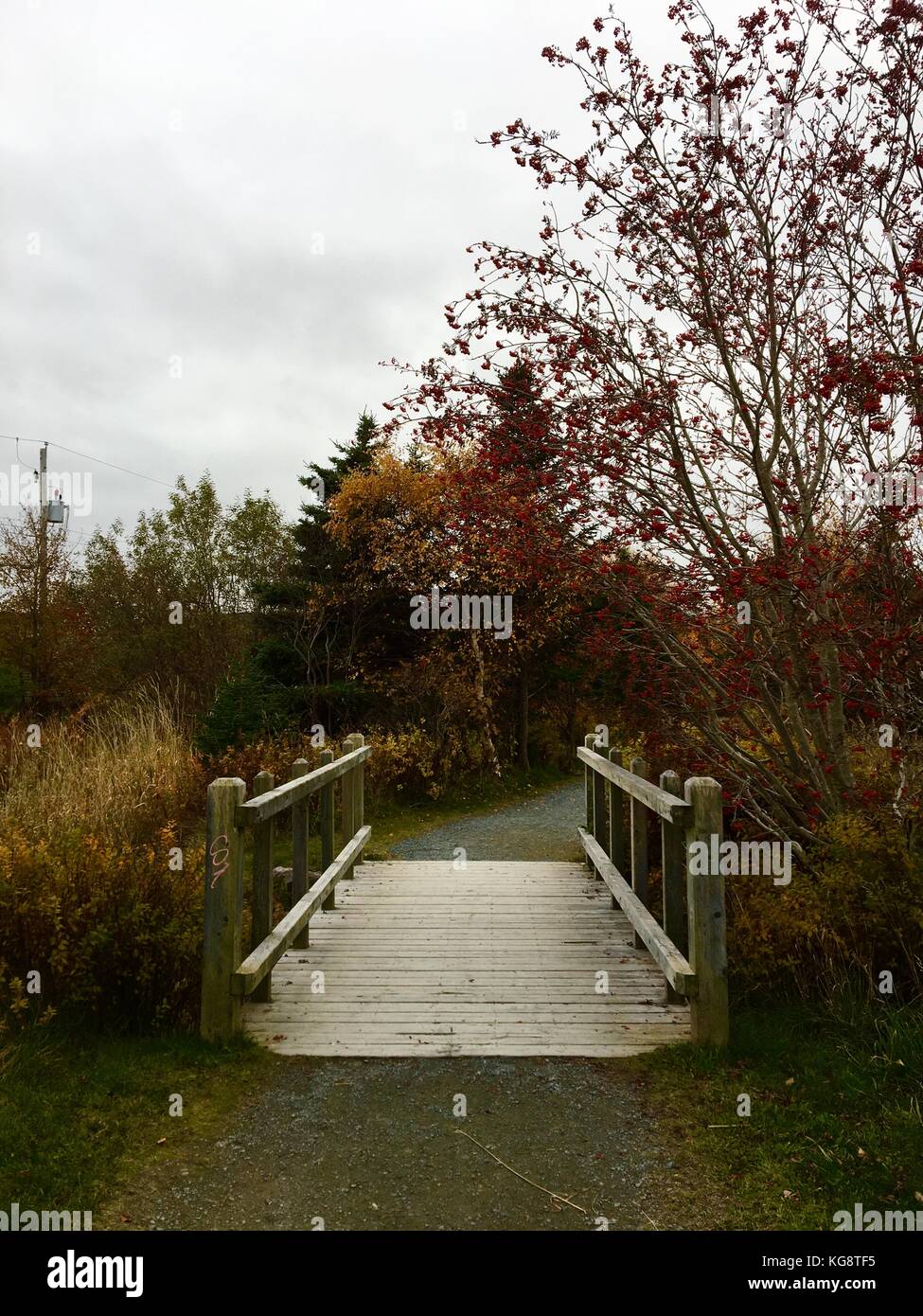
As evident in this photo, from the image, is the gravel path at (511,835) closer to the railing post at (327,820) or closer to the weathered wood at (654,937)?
the railing post at (327,820)

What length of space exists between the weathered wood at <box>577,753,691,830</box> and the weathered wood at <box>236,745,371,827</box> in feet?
6.58

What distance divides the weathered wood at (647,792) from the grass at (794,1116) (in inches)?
41.6

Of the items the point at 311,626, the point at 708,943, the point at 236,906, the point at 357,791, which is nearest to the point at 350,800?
the point at 357,791

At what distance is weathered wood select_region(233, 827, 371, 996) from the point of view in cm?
432

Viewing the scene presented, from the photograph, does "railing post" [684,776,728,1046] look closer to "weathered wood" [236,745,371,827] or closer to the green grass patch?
"weathered wood" [236,745,371,827]

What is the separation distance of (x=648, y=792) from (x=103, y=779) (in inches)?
228

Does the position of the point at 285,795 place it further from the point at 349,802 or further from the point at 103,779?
the point at 103,779

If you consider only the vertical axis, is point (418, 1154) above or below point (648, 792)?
below

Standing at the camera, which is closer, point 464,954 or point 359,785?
point 464,954

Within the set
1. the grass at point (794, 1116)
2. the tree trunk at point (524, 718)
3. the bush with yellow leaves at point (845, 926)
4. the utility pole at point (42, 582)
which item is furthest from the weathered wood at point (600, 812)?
the utility pole at point (42, 582)

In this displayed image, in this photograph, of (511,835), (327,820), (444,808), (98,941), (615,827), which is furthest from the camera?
(444,808)

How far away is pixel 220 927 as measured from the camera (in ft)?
14.1

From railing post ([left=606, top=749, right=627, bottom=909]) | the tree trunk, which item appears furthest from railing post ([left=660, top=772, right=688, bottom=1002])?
the tree trunk

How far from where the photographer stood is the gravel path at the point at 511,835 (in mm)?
10469
